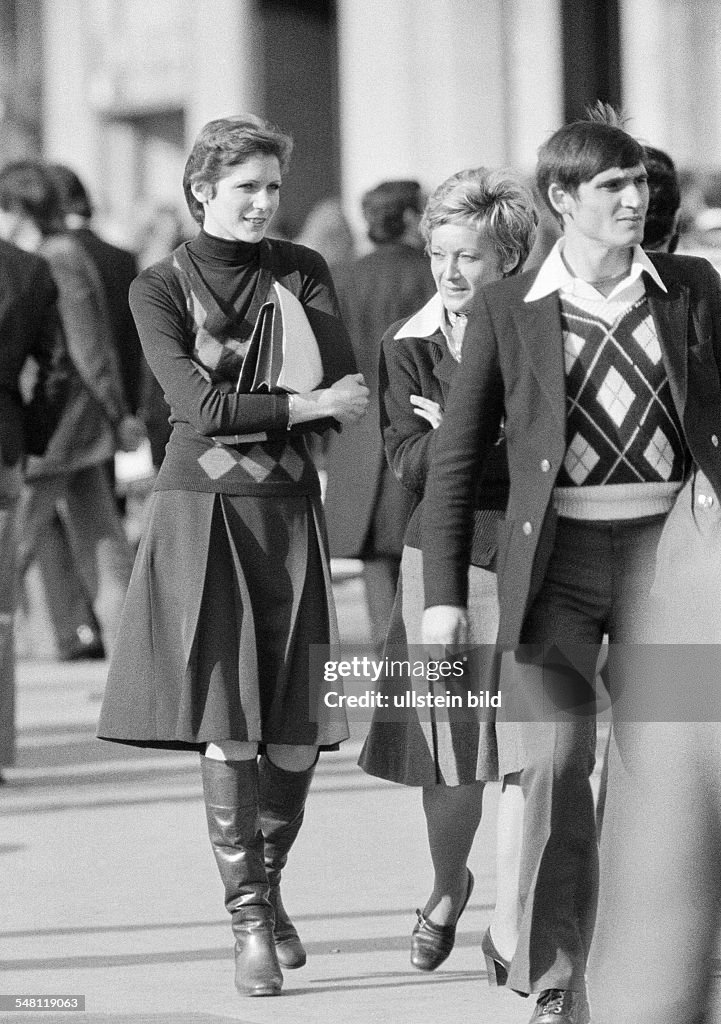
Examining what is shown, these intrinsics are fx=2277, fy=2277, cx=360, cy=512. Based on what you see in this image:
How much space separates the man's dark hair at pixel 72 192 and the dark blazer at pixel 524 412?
19.2 feet

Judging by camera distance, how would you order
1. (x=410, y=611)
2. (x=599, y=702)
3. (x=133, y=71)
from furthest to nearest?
(x=133, y=71)
(x=410, y=611)
(x=599, y=702)

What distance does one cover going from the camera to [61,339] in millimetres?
8133

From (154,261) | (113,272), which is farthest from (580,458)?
(113,272)

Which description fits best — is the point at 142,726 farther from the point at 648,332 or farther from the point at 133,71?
the point at 133,71

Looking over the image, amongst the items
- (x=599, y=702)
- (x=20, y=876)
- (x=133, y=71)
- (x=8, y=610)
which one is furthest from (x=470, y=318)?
(x=133, y=71)

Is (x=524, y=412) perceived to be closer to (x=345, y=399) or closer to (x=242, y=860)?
(x=345, y=399)

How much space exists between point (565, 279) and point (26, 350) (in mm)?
3936

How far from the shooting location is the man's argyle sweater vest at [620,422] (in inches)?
169

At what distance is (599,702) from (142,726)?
1.12m

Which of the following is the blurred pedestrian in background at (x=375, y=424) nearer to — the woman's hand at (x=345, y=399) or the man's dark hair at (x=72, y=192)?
the man's dark hair at (x=72, y=192)

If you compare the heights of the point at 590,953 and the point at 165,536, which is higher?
the point at 165,536

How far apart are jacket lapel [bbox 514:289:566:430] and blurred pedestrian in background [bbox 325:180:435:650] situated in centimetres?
382

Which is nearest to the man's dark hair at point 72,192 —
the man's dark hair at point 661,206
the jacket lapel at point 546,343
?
the man's dark hair at point 661,206

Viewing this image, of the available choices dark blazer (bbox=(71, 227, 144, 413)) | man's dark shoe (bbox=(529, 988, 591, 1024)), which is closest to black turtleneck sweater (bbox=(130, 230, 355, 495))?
man's dark shoe (bbox=(529, 988, 591, 1024))
